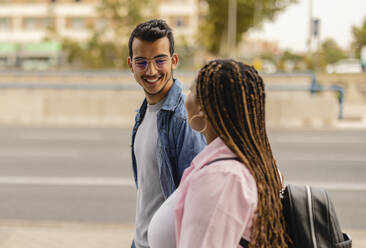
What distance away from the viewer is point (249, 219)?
1.49m

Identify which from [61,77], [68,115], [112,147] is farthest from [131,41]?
[61,77]

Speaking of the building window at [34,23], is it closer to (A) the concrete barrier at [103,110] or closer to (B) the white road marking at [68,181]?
(A) the concrete barrier at [103,110]

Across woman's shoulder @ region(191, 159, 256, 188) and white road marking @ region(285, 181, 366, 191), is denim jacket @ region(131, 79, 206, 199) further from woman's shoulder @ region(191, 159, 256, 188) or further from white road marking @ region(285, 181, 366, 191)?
white road marking @ region(285, 181, 366, 191)

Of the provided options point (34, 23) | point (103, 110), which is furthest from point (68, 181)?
point (34, 23)

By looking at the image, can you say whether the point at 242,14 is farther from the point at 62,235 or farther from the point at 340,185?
the point at 62,235

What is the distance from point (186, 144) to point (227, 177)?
864 millimetres

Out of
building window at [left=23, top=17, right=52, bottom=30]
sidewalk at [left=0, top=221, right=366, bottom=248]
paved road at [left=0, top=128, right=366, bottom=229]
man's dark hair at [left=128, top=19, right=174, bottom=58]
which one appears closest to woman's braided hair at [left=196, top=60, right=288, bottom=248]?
man's dark hair at [left=128, top=19, right=174, bottom=58]

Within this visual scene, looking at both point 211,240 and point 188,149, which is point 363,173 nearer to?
point 188,149

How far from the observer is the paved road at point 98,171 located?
6.48 metres

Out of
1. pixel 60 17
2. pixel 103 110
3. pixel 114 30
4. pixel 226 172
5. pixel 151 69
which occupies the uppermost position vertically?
pixel 60 17

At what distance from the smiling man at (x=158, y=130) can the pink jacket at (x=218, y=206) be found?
0.81 m

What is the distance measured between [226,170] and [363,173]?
324 inches

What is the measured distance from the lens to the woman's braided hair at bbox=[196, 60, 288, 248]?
1.56 m

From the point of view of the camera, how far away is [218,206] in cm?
142
